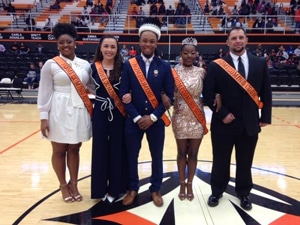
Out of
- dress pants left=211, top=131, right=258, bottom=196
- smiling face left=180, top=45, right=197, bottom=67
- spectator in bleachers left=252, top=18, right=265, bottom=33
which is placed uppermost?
spectator in bleachers left=252, top=18, right=265, bottom=33

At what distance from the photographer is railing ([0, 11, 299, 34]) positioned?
13.2m

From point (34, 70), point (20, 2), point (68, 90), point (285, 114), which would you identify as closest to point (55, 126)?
point (68, 90)

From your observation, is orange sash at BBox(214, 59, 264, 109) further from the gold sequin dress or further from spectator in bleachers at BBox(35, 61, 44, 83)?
spectator in bleachers at BBox(35, 61, 44, 83)

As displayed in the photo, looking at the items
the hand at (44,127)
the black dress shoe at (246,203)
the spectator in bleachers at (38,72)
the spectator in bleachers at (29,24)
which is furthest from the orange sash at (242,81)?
the spectator in bleachers at (29,24)

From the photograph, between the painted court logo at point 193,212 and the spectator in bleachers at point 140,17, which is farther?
the spectator in bleachers at point 140,17

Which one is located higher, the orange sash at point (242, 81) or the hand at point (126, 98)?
the orange sash at point (242, 81)

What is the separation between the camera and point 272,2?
16453mm

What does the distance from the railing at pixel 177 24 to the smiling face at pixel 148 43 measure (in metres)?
10.9

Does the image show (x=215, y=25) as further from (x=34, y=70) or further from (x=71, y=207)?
(x=71, y=207)

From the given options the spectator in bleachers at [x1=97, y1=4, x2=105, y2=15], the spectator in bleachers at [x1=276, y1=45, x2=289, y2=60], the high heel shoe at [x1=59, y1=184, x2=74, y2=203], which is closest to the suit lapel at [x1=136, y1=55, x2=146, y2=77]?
the high heel shoe at [x1=59, y1=184, x2=74, y2=203]

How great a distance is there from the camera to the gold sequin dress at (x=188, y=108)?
8.90 ft

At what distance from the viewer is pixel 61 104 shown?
2.67m

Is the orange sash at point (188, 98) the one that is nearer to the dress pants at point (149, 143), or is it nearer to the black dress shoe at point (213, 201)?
the dress pants at point (149, 143)

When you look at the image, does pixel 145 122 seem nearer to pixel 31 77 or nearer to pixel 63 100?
pixel 63 100
